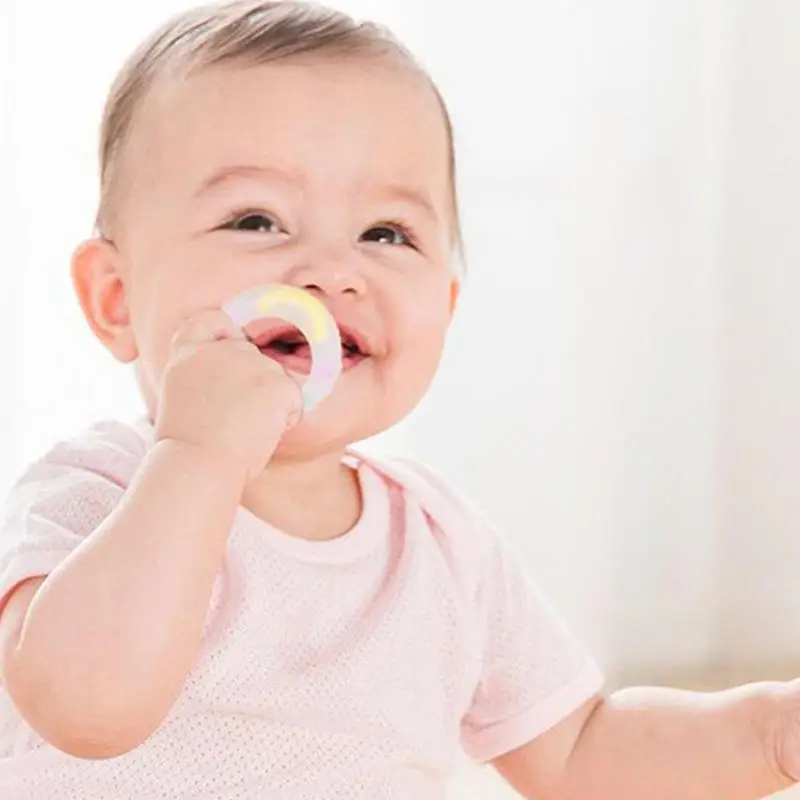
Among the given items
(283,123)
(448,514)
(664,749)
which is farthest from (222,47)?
(664,749)

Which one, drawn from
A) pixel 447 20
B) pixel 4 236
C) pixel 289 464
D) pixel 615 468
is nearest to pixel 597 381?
pixel 615 468

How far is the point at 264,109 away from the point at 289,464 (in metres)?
0.19

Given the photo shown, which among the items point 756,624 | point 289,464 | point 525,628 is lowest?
point 756,624

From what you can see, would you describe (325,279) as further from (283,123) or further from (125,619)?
(125,619)

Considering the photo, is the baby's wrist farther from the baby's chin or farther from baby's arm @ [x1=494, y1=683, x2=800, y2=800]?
baby's arm @ [x1=494, y1=683, x2=800, y2=800]

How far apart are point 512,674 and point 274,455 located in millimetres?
221

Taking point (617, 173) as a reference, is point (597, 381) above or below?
below

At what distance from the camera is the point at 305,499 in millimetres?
949

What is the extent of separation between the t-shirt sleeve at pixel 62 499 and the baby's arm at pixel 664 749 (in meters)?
0.32

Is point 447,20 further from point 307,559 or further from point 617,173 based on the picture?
point 307,559

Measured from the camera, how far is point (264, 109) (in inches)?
34.7

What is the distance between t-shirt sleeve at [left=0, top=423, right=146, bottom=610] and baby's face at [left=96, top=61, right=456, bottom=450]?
0.14 ft

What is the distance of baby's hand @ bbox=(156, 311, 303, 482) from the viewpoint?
76 cm

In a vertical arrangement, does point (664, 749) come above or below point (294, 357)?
below
